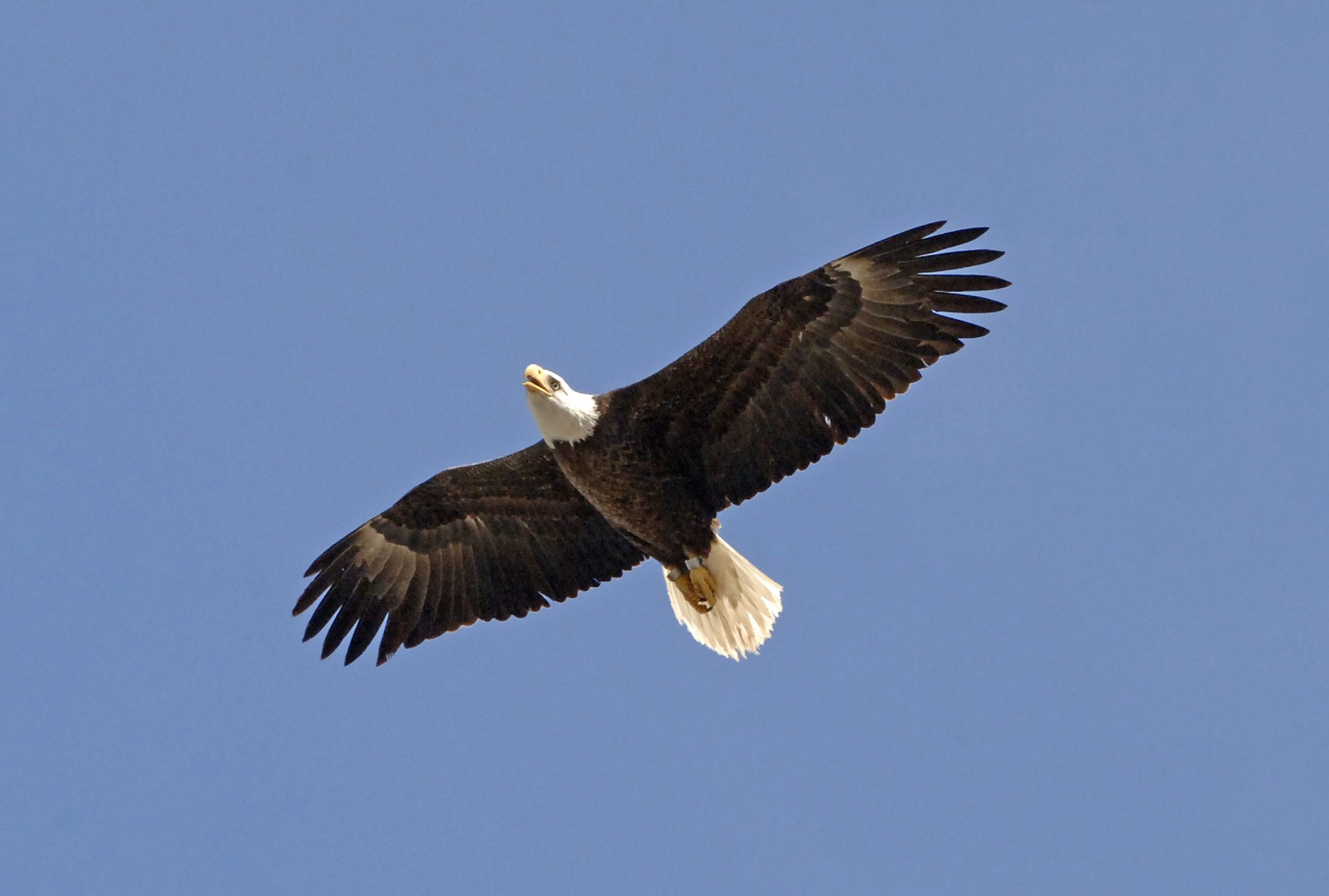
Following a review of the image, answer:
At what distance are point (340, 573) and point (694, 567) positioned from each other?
2.45 metres

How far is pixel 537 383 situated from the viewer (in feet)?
32.7

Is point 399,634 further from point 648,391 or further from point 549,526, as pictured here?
point 648,391

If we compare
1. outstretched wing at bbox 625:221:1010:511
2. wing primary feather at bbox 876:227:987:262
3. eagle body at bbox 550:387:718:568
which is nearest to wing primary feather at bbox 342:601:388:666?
eagle body at bbox 550:387:718:568

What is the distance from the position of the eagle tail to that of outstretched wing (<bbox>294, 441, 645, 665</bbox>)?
56 cm

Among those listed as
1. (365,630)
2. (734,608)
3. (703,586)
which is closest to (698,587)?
(703,586)

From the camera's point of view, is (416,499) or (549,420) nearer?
(549,420)

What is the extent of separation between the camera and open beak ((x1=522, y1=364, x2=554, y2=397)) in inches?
392

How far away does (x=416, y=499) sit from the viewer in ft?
35.9

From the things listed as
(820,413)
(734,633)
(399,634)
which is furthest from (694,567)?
(399,634)

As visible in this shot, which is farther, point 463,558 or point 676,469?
point 463,558

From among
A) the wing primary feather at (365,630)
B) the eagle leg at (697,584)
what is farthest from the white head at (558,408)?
the wing primary feather at (365,630)

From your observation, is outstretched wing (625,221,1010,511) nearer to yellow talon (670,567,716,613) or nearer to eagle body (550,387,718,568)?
eagle body (550,387,718,568)

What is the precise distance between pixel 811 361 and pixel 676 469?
1.08 meters

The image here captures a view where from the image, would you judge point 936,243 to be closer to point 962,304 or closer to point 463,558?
point 962,304
